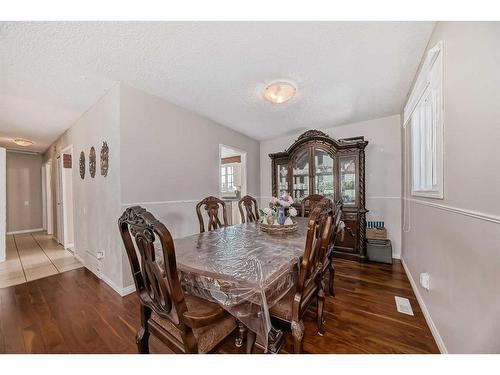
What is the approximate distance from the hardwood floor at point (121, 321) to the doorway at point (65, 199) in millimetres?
1923

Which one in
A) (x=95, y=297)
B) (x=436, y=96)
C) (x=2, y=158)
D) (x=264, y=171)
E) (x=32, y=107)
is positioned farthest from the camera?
(x=264, y=171)

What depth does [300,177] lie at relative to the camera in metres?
3.70

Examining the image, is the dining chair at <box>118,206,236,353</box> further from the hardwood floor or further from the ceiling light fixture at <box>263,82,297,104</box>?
the ceiling light fixture at <box>263,82,297,104</box>

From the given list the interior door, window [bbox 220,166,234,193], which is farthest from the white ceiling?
window [bbox 220,166,234,193]

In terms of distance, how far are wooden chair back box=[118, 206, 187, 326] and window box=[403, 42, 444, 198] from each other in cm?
180

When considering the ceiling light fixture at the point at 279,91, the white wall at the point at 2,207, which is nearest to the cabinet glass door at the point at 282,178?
the ceiling light fixture at the point at 279,91

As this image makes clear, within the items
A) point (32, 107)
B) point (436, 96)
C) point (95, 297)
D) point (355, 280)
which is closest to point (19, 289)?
point (95, 297)

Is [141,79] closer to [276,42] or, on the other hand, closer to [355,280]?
[276,42]

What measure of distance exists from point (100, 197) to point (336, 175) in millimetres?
3479

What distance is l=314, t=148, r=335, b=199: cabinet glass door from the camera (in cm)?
340

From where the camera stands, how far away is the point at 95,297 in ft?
6.88

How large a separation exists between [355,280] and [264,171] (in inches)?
114

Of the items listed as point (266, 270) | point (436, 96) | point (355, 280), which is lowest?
point (355, 280)
